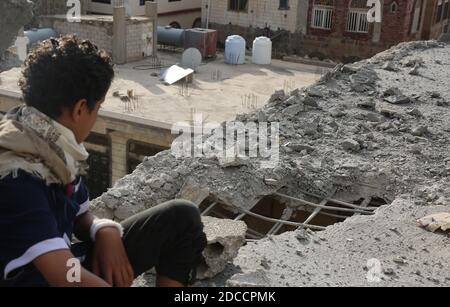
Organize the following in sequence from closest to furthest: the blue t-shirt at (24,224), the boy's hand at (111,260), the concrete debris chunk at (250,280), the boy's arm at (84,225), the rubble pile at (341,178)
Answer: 1. the blue t-shirt at (24,224)
2. the boy's hand at (111,260)
3. the boy's arm at (84,225)
4. the concrete debris chunk at (250,280)
5. the rubble pile at (341,178)

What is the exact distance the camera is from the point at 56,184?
220cm

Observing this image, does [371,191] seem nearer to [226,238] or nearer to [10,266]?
[226,238]

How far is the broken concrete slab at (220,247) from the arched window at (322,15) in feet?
68.1

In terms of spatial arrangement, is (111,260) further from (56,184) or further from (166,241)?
(56,184)

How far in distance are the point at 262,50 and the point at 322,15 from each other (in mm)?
4505

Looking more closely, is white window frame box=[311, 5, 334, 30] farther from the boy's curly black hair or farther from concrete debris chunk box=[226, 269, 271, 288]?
the boy's curly black hair

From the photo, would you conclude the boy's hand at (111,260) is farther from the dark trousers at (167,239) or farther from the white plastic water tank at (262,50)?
the white plastic water tank at (262,50)

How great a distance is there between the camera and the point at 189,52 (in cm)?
1895

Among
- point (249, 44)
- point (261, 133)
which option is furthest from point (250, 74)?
point (261, 133)

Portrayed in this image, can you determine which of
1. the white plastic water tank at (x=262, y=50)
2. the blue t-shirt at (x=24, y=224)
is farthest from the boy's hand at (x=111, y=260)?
the white plastic water tank at (x=262, y=50)

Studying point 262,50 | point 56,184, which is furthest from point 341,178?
point 262,50

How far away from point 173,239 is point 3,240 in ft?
2.43

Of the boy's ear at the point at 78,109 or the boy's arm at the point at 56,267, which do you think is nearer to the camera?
the boy's arm at the point at 56,267

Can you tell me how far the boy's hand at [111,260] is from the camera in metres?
2.39
